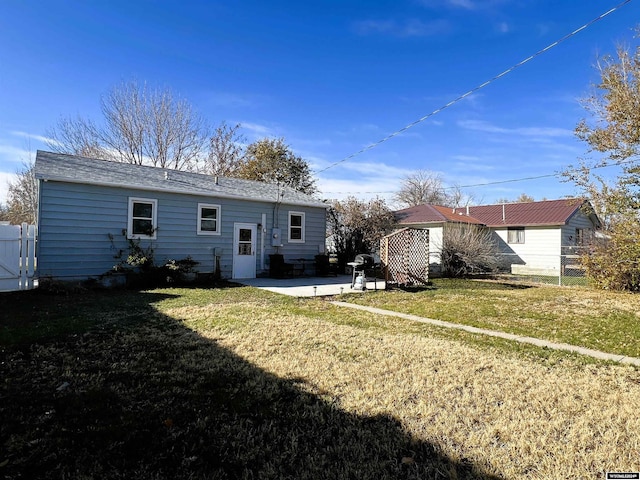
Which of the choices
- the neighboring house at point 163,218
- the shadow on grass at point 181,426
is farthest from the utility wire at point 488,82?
the shadow on grass at point 181,426

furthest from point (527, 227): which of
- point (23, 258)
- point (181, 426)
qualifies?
point (23, 258)

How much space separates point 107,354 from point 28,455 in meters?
2.05

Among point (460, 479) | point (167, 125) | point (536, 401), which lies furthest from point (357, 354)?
point (167, 125)

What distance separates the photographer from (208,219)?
40.0ft

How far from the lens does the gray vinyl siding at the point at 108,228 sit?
9.52 meters

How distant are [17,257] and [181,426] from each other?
9.00 m

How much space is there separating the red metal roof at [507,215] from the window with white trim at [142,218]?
551 inches

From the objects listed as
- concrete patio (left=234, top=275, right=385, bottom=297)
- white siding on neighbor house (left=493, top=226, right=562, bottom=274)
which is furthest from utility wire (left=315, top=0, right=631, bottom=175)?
white siding on neighbor house (left=493, top=226, right=562, bottom=274)

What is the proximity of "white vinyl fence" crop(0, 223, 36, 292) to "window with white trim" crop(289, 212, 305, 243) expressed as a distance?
795cm

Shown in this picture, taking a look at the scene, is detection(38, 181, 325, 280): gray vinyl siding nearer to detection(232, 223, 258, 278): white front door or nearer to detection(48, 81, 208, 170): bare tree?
detection(232, 223, 258, 278): white front door

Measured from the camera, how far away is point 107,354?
4051 mm

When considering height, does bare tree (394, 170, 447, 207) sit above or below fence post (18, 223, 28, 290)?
above

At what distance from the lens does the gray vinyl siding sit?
31.2ft

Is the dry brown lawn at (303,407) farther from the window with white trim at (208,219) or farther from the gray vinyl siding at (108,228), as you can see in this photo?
the window with white trim at (208,219)
